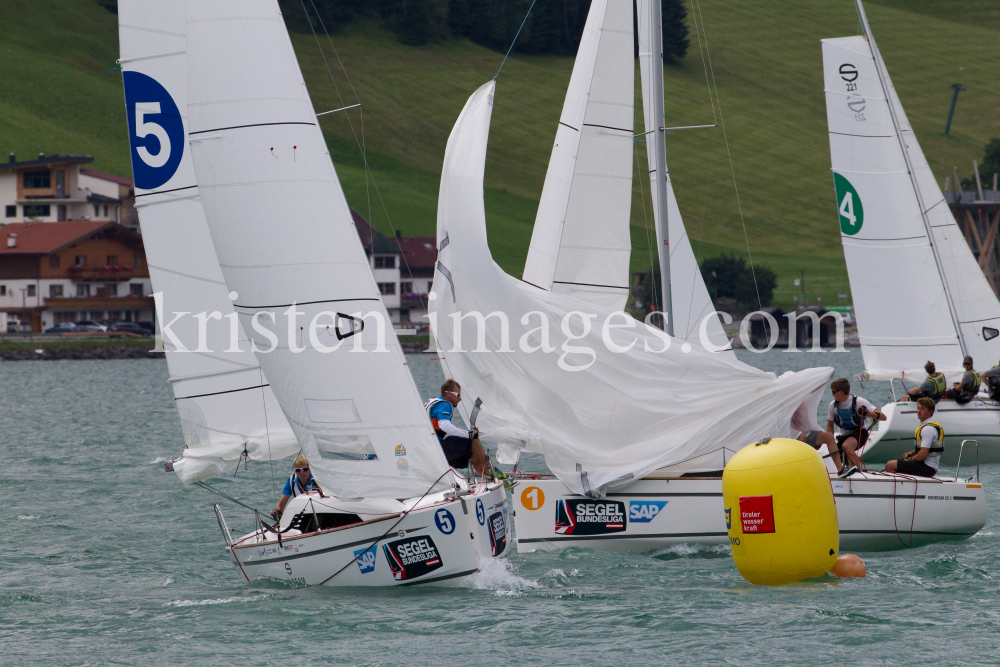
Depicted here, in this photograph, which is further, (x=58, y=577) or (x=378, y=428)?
(x=58, y=577)

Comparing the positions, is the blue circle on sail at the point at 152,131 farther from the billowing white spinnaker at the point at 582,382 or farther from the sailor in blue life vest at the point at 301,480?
the sailor in blue life vest at the point at 301,480

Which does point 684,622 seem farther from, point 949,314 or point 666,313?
point 949,314

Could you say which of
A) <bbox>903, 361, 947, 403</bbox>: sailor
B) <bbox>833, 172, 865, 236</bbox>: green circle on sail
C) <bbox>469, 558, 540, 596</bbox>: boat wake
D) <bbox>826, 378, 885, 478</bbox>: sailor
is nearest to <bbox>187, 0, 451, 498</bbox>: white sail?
<bbox>469, 558, 540, 596</bbox>: boat wake

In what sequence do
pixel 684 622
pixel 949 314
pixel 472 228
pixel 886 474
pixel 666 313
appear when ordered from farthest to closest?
pixel 949 314 < pixel 666 313 < pixel 886 474 < pixel 472 228 < pixel 684 622

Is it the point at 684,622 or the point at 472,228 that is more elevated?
the point at 472,228

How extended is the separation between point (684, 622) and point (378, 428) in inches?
120

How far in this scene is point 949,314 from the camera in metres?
20.0

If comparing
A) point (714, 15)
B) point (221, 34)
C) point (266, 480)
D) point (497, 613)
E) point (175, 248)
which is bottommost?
point (266, 480)

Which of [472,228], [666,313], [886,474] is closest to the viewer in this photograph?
[472,228]

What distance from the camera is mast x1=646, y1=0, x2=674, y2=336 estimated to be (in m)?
14.6

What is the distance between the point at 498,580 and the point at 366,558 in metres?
1.20

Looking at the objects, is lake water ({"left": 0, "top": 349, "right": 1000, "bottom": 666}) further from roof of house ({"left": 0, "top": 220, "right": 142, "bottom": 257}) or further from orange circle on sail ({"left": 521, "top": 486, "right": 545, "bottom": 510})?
roof of house ({"left": 0, "top": 220, "right": 142, "bottom": 257})

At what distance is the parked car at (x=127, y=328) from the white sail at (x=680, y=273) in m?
66.3

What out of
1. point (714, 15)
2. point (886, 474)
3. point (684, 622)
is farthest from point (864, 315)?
point (714, 15)
